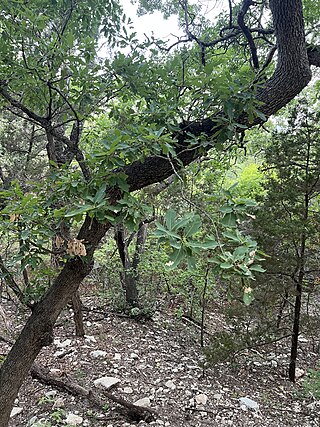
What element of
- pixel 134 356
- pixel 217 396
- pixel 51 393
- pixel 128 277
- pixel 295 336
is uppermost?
pixel 128 277

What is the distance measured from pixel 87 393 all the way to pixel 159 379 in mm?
682

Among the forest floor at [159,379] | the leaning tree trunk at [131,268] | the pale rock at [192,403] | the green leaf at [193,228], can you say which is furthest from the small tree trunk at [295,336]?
the green leaf at [193,228]

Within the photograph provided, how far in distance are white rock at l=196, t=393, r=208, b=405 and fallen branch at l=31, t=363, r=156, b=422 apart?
46 cm

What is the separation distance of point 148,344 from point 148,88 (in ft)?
8.61

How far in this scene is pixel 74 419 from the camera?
2.15 meters

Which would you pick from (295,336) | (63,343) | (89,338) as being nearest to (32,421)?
(63,343)

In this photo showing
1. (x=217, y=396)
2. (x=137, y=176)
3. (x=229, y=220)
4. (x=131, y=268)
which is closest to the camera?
(x=229, y=220)

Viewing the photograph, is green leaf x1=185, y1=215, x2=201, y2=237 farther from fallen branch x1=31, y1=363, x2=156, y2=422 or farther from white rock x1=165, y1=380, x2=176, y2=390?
white rock x1=165, y1=380, x2=176, y2=390

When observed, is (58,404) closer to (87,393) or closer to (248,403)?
(87,393)

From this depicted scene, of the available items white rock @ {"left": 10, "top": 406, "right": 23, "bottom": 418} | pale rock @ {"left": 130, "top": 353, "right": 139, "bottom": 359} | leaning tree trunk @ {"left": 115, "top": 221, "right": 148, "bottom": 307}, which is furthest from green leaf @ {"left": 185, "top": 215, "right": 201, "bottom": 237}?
leaning tree trunk @ {"left": 115, "top": 221, "right": 148, "bottom": 307}

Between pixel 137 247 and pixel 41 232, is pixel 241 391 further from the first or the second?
pixel 41 232

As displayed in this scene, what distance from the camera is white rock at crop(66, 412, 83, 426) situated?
2117 millimetres

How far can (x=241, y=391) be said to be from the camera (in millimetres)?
2838

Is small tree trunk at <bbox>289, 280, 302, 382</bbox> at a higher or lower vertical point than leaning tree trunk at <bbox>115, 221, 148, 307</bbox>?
lower
